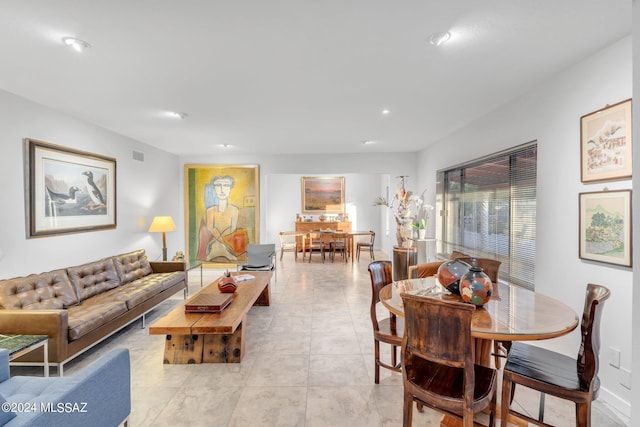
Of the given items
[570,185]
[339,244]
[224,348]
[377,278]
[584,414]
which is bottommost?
[224,348]

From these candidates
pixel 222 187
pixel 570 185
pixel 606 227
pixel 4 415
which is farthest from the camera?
pixel 222 187

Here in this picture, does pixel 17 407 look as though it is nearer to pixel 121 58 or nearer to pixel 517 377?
pixel 121 58

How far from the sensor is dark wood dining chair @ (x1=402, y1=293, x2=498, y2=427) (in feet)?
4.62

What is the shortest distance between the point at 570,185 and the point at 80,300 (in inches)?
193

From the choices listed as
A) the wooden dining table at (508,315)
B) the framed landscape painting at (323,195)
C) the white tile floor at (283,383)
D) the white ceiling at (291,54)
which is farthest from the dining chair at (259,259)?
the framed landscape painting at (323,195)

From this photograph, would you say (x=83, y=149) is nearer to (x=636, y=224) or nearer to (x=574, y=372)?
(x=636, y=224)

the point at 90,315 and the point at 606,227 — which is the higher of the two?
the point at 606,227

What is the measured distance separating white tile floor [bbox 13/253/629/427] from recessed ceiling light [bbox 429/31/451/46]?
254 centimetres

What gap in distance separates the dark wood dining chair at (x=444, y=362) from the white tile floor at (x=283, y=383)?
1.95 feet

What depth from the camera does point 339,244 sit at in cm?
820

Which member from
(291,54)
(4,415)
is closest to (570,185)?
(291,54)

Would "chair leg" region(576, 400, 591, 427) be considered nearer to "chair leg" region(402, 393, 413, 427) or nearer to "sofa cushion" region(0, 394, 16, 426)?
"chair leg" region(402, 393, 413, 427)

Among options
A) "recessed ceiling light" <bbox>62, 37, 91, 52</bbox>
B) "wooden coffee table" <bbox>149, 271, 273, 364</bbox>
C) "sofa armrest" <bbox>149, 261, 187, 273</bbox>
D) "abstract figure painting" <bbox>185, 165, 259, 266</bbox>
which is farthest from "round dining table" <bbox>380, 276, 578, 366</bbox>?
"abstract figure painting" <bbox>185, 165, 259, 266</bbox>

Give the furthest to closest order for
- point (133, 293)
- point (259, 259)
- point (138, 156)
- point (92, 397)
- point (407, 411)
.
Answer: point (259, 259) < point (138, 156) < point (133, 293) < point (407, 411) < point (92, 397)
